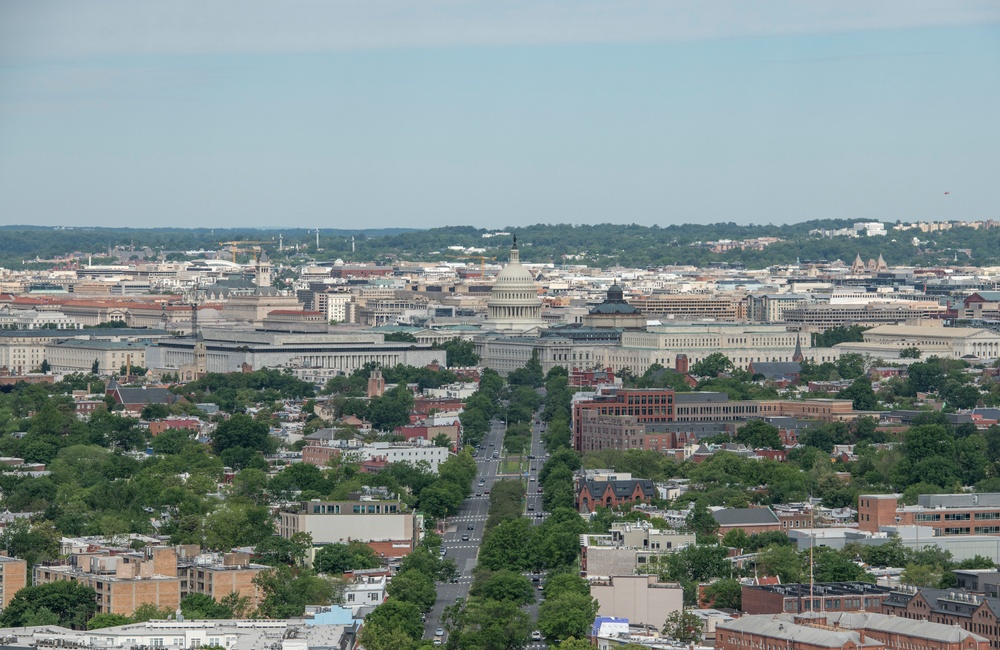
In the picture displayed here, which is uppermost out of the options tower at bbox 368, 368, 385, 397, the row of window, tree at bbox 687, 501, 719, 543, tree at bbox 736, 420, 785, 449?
the row of window

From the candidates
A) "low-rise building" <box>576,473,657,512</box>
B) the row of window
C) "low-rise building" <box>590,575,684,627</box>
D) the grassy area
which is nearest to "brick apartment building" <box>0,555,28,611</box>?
the row of window

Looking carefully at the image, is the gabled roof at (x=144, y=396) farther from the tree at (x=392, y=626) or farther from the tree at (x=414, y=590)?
the tree at (x=392, y=626)

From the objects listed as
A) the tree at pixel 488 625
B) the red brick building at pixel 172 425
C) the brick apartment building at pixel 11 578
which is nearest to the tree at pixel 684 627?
the tree at pixel 488 625

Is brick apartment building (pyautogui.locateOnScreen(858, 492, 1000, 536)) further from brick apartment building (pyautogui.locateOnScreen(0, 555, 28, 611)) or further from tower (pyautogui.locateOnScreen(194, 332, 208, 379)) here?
tower (pyautogui.locateOnScreen(194, 332, 208, 379))

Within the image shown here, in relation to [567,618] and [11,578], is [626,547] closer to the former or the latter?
[567,618]

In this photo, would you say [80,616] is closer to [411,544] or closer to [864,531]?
[411,544]

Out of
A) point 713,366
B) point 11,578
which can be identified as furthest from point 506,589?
point 713,366
